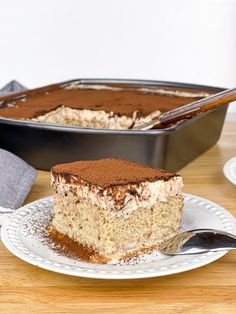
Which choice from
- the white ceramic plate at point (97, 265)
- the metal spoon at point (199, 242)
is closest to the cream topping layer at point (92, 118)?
the white ceramic plate at point (97, 265)

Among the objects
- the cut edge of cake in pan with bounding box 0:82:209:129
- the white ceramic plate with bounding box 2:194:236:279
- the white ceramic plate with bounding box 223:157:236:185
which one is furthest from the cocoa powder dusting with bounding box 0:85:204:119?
the white ceramic plate with bounding box 2:194:236:279

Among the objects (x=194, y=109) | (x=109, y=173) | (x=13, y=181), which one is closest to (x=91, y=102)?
(x=194, y=109)

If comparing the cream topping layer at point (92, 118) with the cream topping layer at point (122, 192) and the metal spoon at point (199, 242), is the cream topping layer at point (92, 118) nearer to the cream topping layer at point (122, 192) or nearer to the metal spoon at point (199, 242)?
the cream topping layer at point (122, 192)

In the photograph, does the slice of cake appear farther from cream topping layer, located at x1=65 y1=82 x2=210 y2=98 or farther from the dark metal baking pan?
cream topping layer, located at x1=65 y1=82 x2=210 y2=98

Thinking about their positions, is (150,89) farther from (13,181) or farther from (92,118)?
(13,181)

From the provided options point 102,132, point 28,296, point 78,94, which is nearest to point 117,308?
point 28,296

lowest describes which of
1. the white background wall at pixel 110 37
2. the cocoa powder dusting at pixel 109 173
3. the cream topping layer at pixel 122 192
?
the white background wall at pixel 110 37

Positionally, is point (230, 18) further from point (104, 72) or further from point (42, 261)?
point (42, 261)
